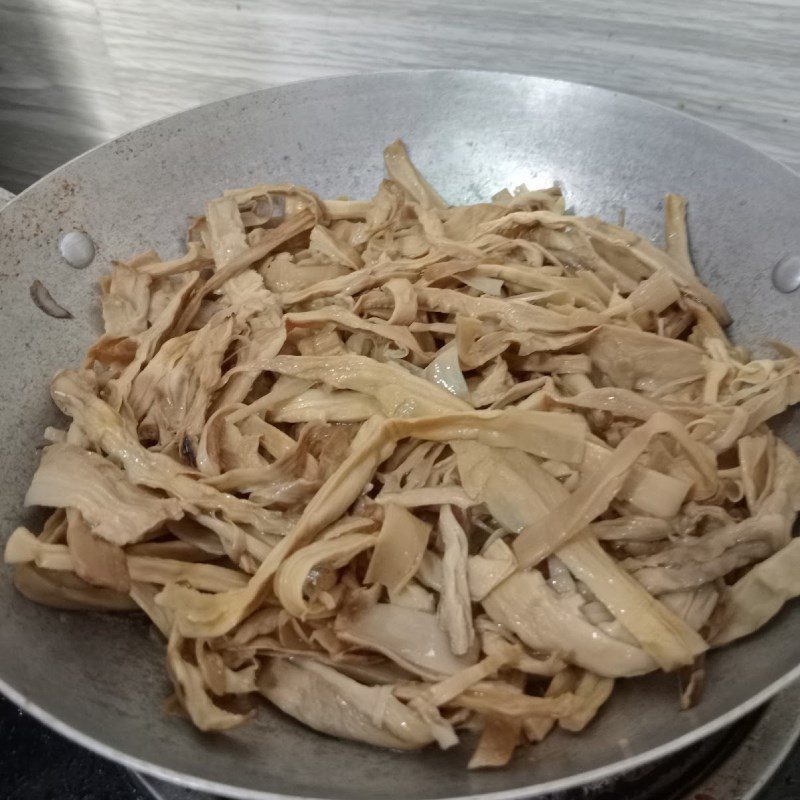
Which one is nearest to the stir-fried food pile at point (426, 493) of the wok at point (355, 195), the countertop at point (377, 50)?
the wok at point (355, 195)

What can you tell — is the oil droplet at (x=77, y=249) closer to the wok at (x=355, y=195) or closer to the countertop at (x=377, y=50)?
the wok at (x=355, y=195)

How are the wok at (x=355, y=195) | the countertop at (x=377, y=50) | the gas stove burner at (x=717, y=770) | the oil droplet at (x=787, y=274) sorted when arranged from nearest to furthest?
the wok at (x=355, y=195) → the gas stove burner at (x=717, y=770) → the oil droplet at (x=787, y=274) → the countertop at (x=377, y=50)

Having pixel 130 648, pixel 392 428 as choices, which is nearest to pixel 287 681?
pixel 130 648

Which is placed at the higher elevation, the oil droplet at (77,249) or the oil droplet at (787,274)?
the oil droplet at (787,274)

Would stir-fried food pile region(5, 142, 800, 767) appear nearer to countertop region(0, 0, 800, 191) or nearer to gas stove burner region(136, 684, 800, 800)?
gas stove burner region(136, 684, 800, 800)

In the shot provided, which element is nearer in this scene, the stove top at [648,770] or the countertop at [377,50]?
the stove top at [648,770]

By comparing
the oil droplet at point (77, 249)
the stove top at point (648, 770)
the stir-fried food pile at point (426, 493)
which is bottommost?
the stove top at point (648, 770)

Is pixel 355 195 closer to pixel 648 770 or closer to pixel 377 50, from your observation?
pixel 377 50

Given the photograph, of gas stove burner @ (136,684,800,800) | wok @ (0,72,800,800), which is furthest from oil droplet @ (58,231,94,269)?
gas stove burner @ (136,684,800,800)

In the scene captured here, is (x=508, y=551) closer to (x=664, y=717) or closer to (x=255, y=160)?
(x=664, y=717)
